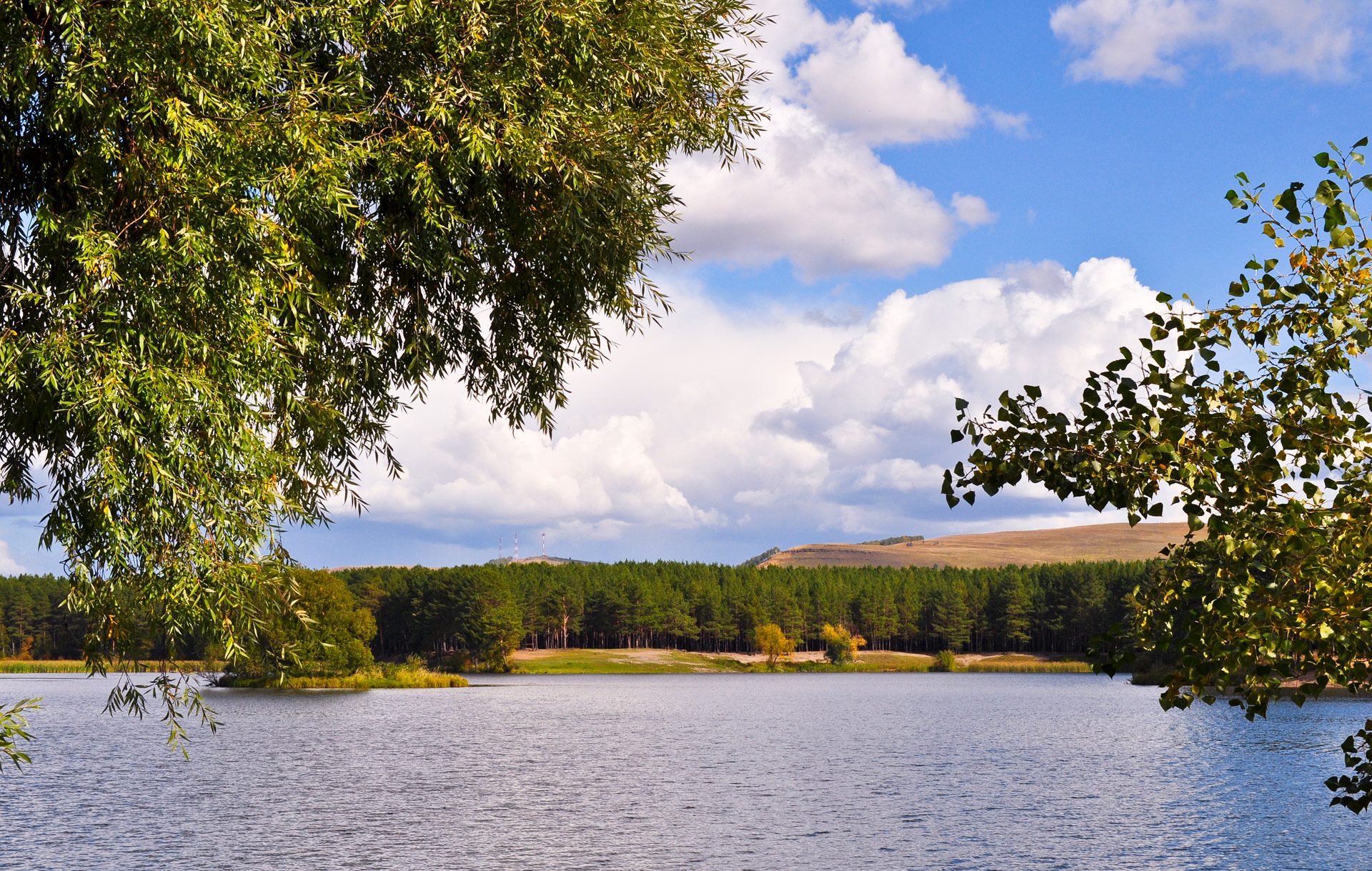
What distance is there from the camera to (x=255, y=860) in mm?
28031

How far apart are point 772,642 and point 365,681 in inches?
3017

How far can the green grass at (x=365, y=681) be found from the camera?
107m

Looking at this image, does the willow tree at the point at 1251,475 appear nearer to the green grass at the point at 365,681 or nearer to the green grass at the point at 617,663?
the green grass at the point at 365,681

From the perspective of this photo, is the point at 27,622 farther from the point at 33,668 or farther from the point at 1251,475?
the point at 1251,475

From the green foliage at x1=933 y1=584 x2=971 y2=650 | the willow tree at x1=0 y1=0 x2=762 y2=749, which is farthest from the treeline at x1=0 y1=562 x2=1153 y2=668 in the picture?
the willow tree at x1=0 y1=0 x2=762 y2=749

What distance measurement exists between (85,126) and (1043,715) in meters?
73.2

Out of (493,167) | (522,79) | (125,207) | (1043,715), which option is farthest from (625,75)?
(1043,715)

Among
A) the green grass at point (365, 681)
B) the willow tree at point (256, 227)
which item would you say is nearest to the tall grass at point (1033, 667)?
the green grass at point (365, 681)

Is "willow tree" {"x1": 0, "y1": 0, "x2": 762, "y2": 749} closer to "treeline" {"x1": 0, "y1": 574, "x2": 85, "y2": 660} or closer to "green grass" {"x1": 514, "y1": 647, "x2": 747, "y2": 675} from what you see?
"green grass" {"x1": 514, "y1": 647, "x2": 747, "y2": 675}

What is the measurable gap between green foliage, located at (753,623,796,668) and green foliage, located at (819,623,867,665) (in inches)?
278

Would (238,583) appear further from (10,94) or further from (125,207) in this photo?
(10,94)

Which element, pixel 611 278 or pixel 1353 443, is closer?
pixel 1353 443

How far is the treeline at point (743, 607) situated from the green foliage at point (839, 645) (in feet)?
22.9

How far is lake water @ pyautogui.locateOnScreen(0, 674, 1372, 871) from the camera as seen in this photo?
2850cm
